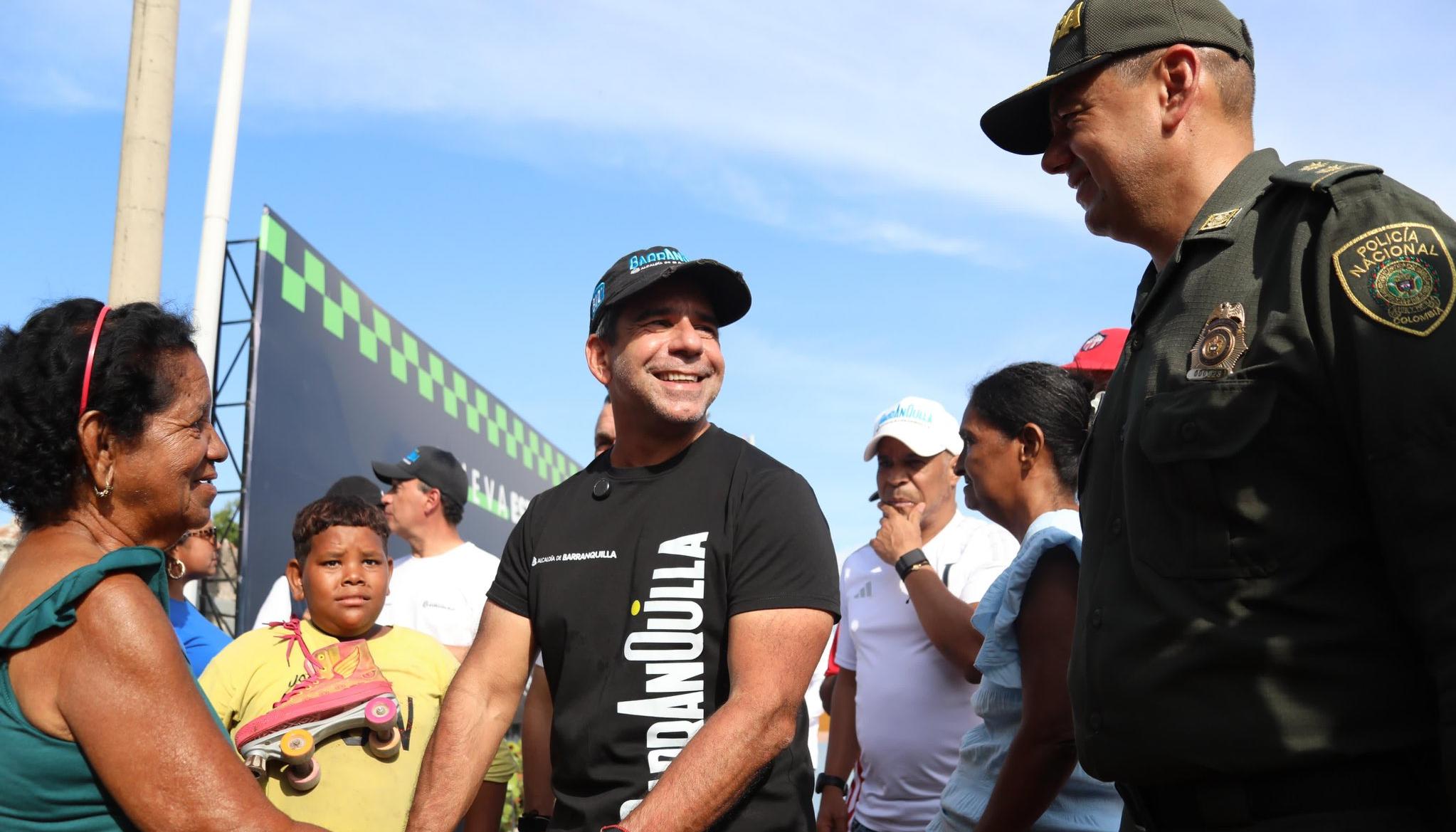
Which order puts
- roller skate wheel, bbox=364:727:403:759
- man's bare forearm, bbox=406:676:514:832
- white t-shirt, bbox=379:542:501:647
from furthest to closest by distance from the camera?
white t-shirt, bbox=379:542:501:647, roller skate wheel, bbox=364:727:403:759, man's bare forearm, bbox=406:676:514:832

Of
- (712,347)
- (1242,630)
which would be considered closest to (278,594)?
(712,347)

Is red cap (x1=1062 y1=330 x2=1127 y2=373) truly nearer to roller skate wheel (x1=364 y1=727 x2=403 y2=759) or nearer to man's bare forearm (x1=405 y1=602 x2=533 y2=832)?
man's bare forearm (x1=405 y1=602 x2=533 y2=832)

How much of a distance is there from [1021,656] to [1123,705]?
3.37 feet

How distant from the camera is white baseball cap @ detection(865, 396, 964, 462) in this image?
4699 mm

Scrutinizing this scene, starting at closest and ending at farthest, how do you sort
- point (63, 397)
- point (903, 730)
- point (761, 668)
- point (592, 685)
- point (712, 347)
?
point (63, 397)
point (761, 668)
point (592, 685)
point (712, 347)
point (903, 730)

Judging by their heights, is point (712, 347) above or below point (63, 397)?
above

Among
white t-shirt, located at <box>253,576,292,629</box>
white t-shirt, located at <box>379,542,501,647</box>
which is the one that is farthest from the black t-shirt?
white t-shirt, located at <box>253,576,292,629</box>

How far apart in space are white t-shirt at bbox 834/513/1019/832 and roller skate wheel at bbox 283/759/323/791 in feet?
5.76

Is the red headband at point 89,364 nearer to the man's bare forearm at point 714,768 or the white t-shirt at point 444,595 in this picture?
the man's bare forearm at point 714,768

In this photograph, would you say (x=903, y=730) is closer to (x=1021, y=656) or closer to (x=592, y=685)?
(x=1021, y=656)

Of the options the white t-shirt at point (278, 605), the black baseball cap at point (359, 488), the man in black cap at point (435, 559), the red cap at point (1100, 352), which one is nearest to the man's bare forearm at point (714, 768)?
the red cap at point (1100, 352)

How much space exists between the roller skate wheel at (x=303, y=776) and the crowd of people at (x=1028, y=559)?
12mm

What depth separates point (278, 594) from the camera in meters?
6.21

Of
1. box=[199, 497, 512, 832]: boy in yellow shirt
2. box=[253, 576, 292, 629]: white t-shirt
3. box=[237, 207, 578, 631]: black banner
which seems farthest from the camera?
box=[237, 207, 578, 631]: black banner
